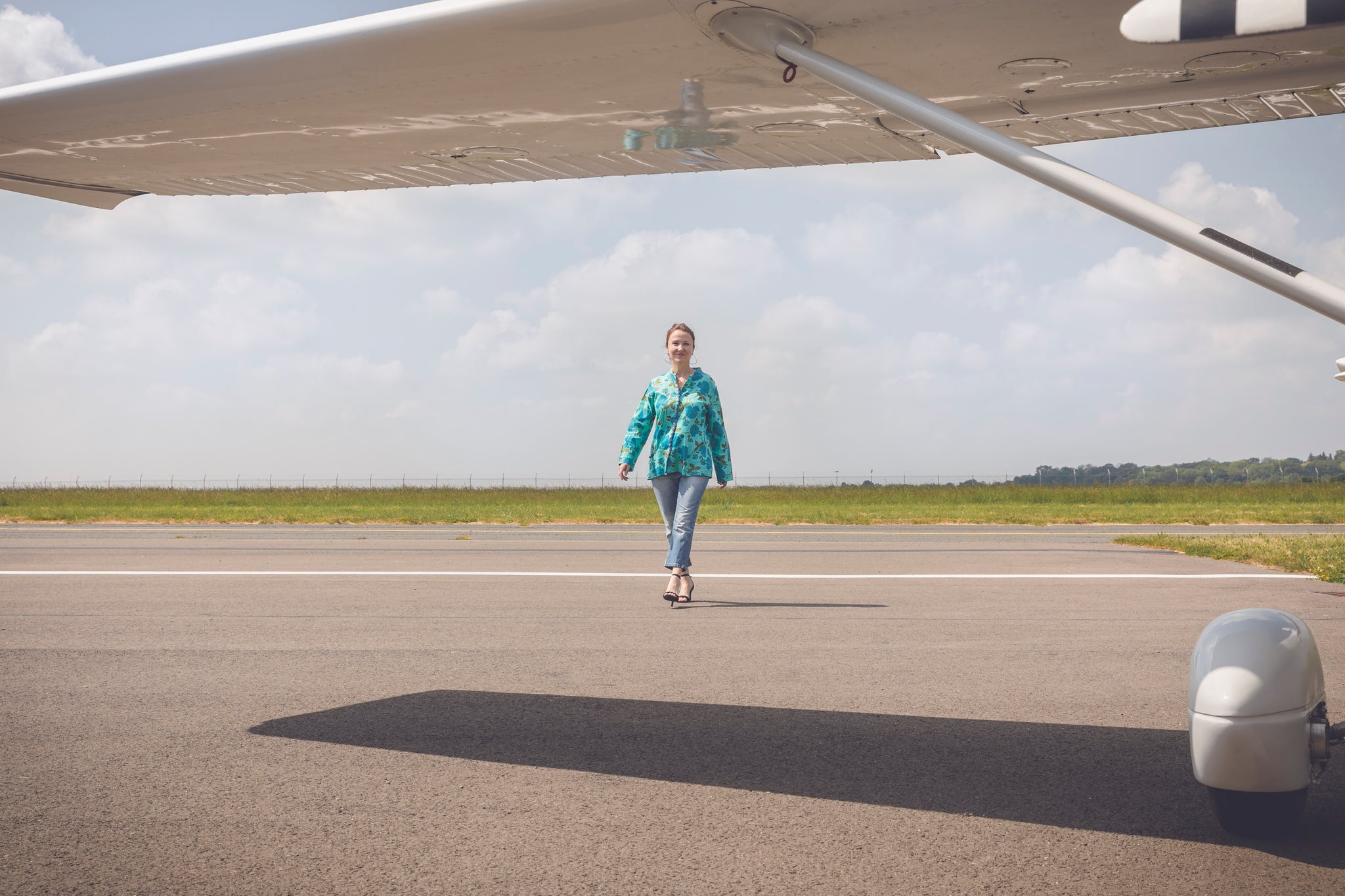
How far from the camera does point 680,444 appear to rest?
7.90 metres

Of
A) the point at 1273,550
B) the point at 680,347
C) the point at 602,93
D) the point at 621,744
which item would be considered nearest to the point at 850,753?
the point at 621,744

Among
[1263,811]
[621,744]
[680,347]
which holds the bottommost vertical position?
[621,744]

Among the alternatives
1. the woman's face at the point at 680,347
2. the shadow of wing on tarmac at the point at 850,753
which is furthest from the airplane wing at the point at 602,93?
the woman's face at the point at 680,347

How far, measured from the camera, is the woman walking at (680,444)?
7.86 m

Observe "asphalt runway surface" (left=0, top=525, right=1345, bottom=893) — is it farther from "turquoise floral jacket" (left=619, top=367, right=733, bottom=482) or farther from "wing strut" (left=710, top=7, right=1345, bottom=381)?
"wing strut" (left=710, top=7, right=1345, bottom=381)

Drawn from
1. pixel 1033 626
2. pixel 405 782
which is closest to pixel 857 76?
pixel 405 782

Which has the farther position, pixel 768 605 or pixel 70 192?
pixel 768 605

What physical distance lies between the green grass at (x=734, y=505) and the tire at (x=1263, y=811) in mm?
17546

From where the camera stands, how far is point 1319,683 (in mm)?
2982

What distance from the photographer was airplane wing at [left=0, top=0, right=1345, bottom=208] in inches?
118

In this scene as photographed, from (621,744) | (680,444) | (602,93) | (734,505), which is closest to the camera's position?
(602,93)

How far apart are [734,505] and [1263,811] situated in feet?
94.1

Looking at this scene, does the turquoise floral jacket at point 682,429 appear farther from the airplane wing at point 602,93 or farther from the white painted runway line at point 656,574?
the airplane wing at point 602,93

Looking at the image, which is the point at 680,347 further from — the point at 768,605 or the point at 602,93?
the point at 602,93
